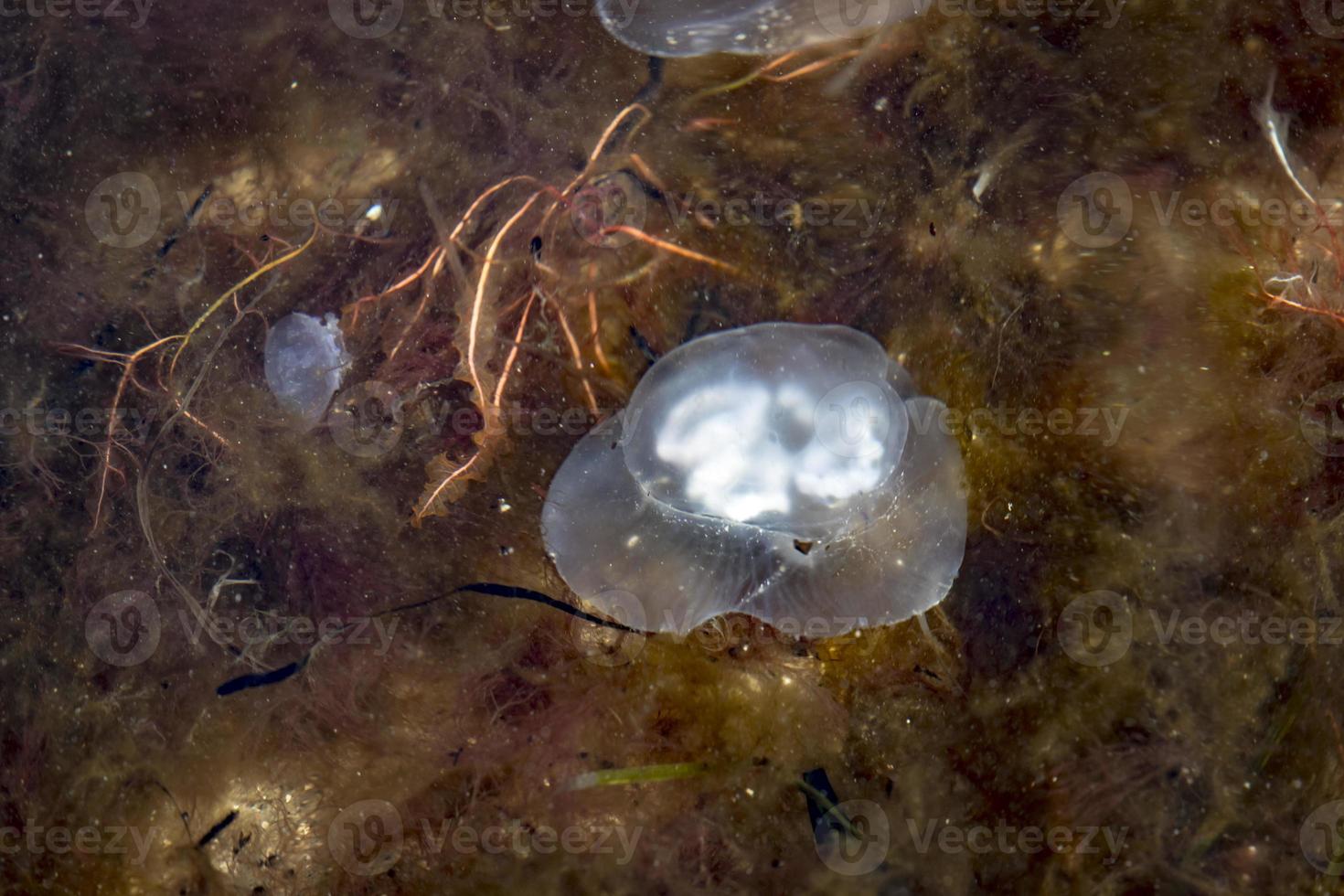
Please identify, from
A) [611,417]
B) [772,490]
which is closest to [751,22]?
[611,417]

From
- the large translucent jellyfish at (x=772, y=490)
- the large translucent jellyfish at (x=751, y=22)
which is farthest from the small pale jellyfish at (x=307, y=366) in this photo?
the large translucent jellyfish at (x=751, y=22)

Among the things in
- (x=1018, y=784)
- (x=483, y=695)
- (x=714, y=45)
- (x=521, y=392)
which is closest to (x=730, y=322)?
(x=521, y=392)

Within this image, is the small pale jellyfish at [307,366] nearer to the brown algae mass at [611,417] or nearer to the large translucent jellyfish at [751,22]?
the brown algae mass at [611,417]

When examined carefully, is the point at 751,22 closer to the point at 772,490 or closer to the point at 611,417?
the point at 611,417

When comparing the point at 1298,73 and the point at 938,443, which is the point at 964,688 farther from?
the point at 1298,73

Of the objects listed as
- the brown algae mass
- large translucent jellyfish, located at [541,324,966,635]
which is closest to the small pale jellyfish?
the brown algae mass

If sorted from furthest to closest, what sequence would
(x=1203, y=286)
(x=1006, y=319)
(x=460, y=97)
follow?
(x=460, y=97) < (x=1006, y=319) < (x=1203, y=286)
